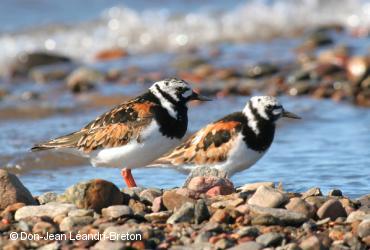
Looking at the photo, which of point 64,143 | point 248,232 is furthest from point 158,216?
point 64,143

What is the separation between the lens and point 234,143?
6914mm

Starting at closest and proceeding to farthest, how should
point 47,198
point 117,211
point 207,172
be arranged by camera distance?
→ point 117,211, point 47,198, point 207,172

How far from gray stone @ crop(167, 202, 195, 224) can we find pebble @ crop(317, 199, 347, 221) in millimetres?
787

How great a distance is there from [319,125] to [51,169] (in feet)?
10.4

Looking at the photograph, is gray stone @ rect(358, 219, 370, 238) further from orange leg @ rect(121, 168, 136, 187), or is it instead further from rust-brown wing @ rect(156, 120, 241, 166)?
orange leg @ rect(121, 168, 136, 187)

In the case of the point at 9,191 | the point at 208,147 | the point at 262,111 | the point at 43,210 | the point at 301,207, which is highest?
the point at 262,111

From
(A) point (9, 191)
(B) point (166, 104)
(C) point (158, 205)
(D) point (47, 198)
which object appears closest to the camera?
(C) point (158, 205)

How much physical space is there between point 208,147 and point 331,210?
68.0 inches

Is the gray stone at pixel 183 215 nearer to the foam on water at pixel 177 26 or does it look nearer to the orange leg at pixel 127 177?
the orange leg at pixel 127 177

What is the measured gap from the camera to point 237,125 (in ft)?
23.0

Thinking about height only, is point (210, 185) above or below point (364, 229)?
above

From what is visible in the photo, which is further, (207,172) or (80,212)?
(207,172)

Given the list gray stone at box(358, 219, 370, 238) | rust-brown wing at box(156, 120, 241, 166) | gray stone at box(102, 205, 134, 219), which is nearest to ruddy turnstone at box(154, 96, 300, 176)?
rust-brown wing at box(156, 120, 241, 166)

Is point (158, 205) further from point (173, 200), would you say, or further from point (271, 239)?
point (271, 239)
